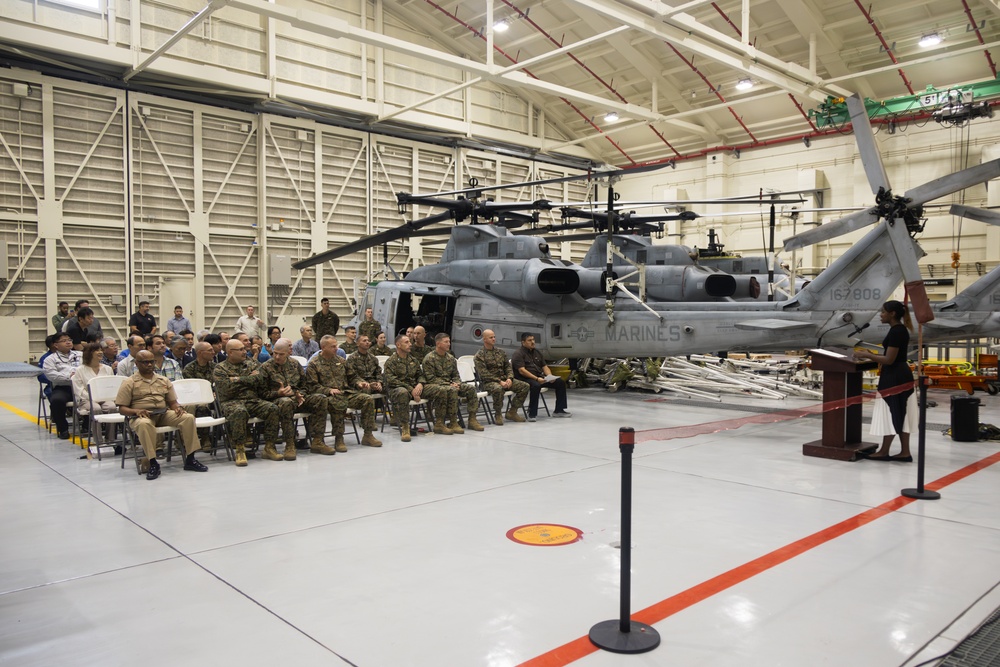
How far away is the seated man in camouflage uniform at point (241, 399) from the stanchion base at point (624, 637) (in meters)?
4.29

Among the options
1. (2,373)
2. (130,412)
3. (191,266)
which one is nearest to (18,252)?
(191,266)

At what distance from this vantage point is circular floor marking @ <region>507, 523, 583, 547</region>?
4.11m

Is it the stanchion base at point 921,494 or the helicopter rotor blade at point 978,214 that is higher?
the helicopter rotor blade at point 978,214

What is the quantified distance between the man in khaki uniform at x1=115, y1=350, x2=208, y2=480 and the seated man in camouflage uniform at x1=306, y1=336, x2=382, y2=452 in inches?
48.8

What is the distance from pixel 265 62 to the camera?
56.2ft

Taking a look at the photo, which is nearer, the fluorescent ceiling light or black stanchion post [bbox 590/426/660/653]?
black stanchion post [bbox 590/426/660/653]

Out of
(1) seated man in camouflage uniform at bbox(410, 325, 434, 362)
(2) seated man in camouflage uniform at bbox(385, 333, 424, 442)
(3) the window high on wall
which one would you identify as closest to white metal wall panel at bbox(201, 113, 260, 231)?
(3) the window high on wall

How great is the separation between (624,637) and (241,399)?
183 inches

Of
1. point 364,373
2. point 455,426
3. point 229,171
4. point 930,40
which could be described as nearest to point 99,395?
point 364,373

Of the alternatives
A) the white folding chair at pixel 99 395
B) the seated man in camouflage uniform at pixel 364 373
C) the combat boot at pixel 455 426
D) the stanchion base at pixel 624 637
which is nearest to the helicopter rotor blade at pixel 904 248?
the combat boot at pixel 455 426

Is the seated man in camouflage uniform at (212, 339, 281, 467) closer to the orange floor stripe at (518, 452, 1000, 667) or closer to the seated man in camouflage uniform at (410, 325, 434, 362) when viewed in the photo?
the seated man in camouflage uniform at (410, 325, 434, 362)

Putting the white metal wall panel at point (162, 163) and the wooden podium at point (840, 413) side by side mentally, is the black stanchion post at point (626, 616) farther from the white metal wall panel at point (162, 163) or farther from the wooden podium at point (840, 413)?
the white metal wall panel at point (162, 163)

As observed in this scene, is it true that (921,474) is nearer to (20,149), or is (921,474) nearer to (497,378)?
(497,378)

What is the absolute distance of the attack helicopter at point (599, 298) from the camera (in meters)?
7.78
